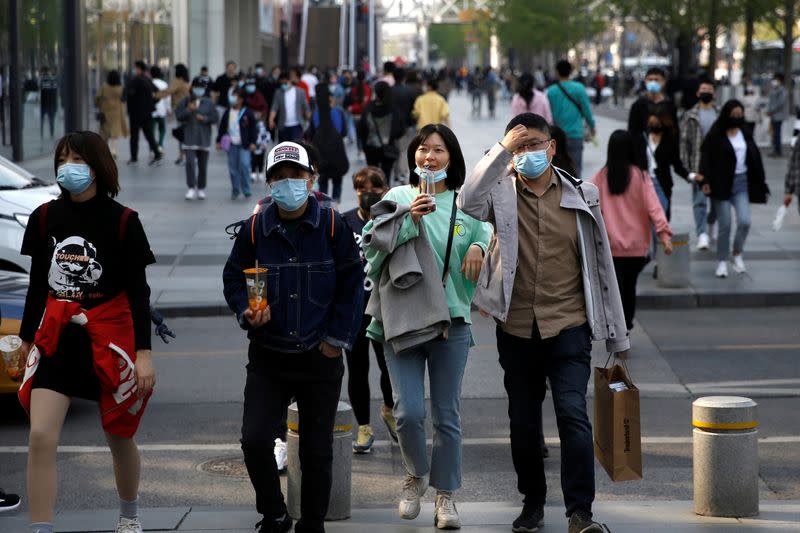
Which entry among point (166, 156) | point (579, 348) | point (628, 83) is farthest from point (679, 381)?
point (628, 83)

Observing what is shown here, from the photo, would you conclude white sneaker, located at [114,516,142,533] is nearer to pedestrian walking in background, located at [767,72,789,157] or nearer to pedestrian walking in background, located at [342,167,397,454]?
pedestrian walking in background, located at [342,167,397,454]

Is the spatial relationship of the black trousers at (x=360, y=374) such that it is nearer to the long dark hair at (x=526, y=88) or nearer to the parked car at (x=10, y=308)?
the parked car at (x=10, y=308)

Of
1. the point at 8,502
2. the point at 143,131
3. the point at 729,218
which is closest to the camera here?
the point at 8,502

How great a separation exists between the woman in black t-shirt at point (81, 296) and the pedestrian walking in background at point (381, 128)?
46.2ft

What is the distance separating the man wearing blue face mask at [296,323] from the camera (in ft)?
18.2

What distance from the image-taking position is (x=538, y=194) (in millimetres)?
5980

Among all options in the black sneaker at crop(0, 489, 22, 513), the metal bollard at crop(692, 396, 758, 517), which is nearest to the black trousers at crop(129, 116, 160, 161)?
the black sneaker at crop(0, 489, 22, 513)

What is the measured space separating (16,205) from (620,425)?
7728 millimetres

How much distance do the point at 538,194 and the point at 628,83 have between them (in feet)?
243

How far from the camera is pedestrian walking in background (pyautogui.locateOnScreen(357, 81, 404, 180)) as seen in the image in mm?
19625

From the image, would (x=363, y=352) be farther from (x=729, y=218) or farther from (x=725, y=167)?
(x=729, y=218)

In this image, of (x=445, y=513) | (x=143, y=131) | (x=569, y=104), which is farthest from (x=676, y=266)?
(x=143, y=131)

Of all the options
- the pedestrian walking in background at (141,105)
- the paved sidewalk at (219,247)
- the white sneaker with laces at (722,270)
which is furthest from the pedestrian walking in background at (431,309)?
the pedestrian walking in background at (141,105)

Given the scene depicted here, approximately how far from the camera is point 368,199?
298 inches
